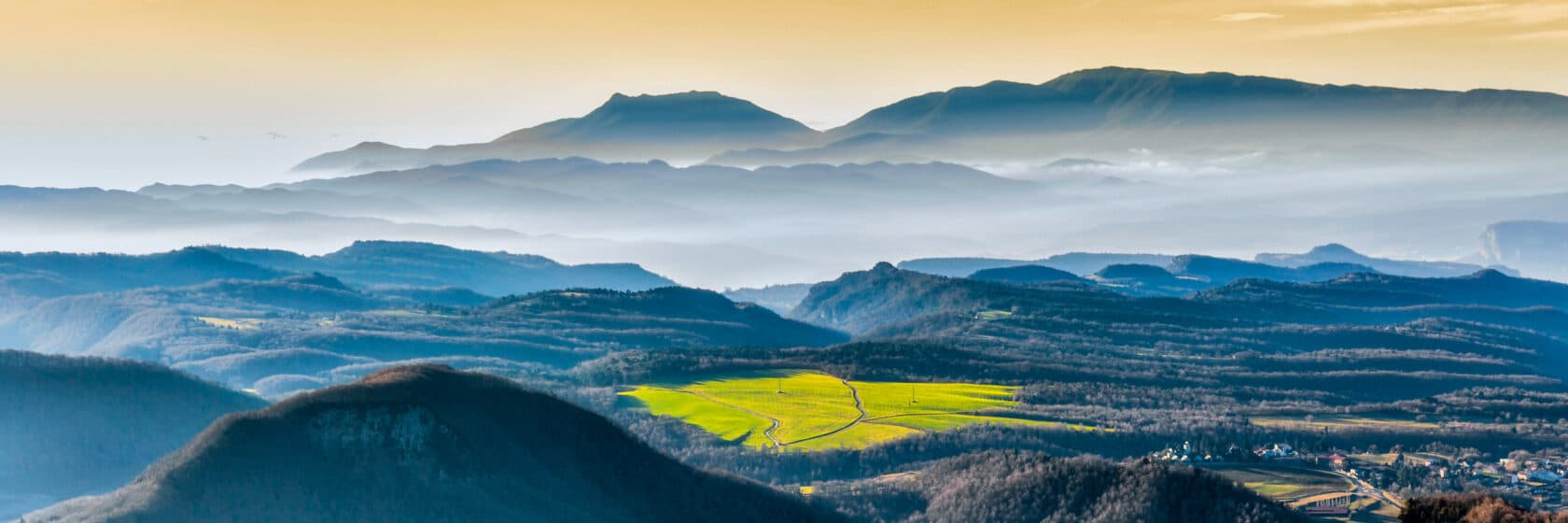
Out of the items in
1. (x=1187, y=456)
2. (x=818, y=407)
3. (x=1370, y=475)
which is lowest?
(x=1370, y=475)

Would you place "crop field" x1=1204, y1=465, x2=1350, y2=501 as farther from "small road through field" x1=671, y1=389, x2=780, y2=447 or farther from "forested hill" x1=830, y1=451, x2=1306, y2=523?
"small road through field" x1=671, y1=389, x2=780, y2=447

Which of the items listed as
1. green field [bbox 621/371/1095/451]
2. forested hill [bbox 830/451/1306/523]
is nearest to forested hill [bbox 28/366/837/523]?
forested hill [bbox 830/451/1306/523]

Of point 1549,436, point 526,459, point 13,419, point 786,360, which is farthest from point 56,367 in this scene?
point 1549,436

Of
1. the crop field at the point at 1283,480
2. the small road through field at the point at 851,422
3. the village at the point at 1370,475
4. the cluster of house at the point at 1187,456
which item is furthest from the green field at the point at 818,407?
the crop field at the point at 1283,480

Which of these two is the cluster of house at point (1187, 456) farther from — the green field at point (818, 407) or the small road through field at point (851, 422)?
the small road through field at point (851, 422)

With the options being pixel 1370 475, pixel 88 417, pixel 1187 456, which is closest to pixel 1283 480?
pixel 1370 475

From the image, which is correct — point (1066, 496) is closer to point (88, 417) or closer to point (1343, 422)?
point (1343, 422)

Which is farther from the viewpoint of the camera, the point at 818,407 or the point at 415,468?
the point at 818,407
